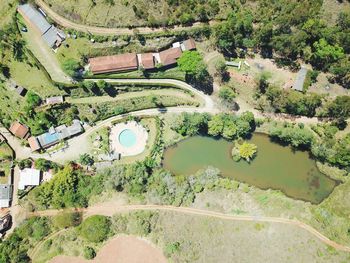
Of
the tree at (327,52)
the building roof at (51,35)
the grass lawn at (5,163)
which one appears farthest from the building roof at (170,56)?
the grass lawn at (5,163)

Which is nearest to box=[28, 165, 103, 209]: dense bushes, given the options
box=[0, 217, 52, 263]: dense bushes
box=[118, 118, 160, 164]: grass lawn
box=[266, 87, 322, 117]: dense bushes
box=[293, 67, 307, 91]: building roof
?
box=[0, 217, 52, 263]: dense bushes

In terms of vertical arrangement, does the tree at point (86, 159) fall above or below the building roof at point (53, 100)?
below

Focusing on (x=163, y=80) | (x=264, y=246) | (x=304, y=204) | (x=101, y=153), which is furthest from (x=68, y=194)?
(x=304, y=204)

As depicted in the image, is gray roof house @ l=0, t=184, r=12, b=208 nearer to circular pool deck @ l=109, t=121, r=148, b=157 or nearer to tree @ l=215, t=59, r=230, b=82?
circular pool deck @ l=109, t=121, r=148, b=157

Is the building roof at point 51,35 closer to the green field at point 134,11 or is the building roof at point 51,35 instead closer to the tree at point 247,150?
the green field at point 134,11

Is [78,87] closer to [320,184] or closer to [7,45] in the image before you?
[7,45]

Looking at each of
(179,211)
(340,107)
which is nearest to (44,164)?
(179,211)

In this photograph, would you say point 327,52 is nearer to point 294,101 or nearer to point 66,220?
point 294,101
